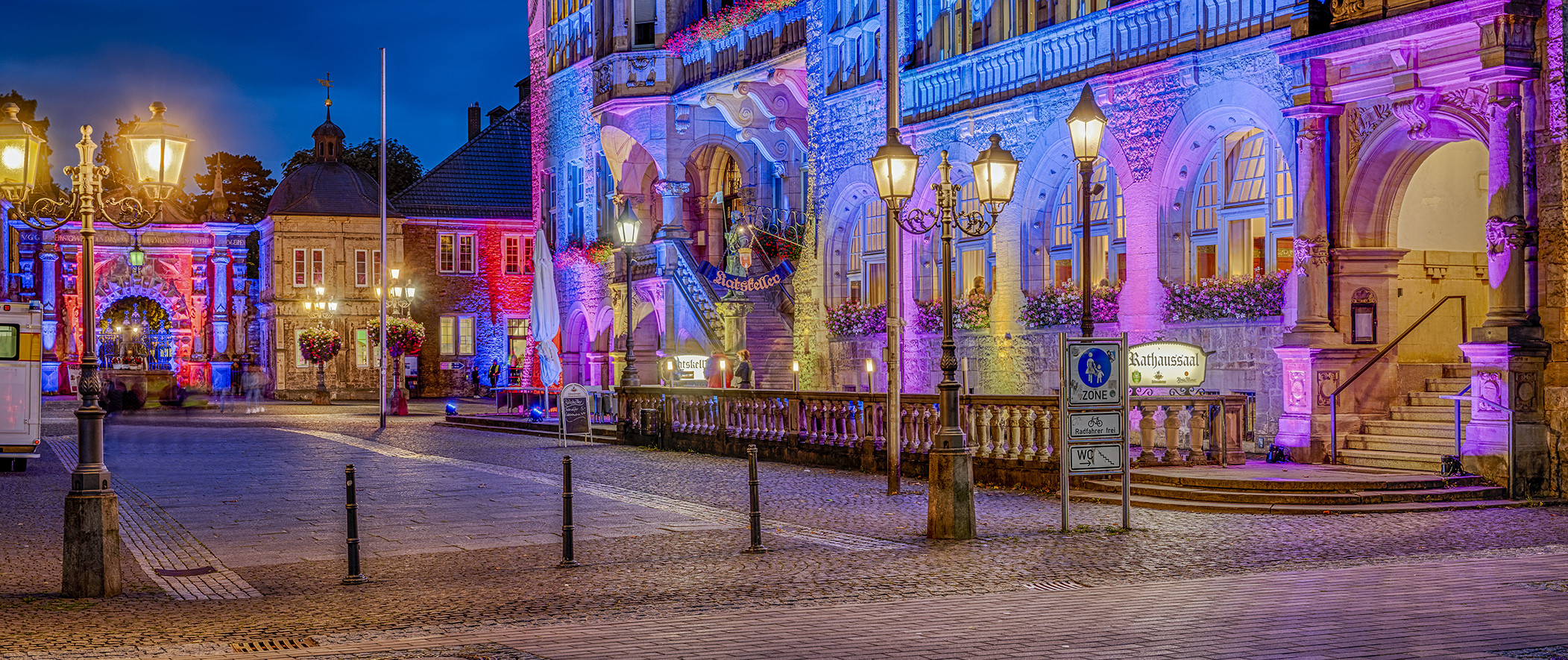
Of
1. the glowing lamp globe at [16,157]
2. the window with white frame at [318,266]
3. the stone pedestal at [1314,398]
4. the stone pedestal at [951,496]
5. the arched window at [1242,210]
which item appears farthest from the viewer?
the window with white frame at [318,266]

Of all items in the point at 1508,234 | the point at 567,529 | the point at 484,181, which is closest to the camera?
the point at 567,529

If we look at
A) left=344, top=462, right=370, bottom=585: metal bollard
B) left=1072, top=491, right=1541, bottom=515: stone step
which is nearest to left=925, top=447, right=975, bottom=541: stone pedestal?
left=1072, top=491, right=1541, bottom=515: stone step

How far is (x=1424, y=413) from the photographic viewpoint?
1945 centimetres

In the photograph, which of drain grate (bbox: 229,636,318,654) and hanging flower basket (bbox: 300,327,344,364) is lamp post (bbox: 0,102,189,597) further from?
hanging flower basket (bbox: 300,327,344,364)

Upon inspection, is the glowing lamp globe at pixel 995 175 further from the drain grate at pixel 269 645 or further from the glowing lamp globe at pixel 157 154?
the drain grate at pixel 269 645

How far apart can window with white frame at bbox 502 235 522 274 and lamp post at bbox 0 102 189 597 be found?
51059mm

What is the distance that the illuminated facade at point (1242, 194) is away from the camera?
17.4 meters

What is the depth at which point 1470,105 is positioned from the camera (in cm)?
1841

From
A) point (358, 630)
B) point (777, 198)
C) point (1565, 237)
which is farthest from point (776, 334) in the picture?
point (358, 630)

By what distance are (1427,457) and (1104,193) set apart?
9.07 metres

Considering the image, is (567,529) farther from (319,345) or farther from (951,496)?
(319,345)

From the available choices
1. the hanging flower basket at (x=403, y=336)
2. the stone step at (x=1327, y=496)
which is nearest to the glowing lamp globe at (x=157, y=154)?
the stone step at (x=1327, y=496)

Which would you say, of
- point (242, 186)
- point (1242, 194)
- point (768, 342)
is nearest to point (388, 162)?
point (242, 186)

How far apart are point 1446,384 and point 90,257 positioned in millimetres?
15692
